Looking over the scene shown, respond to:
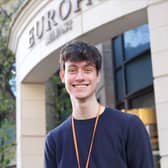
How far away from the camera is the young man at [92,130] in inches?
85.4

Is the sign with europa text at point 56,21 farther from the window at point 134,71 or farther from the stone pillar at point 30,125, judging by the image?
the window at point 134,71

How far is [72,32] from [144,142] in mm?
6122

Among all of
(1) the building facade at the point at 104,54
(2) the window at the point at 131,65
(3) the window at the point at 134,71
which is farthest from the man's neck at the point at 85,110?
(2) the window at the point at 131,65

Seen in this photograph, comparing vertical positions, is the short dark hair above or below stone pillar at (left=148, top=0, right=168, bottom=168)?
below

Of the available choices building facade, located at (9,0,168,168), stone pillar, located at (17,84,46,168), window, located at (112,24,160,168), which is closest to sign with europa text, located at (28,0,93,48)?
building facade, located at (9,0,168,168)

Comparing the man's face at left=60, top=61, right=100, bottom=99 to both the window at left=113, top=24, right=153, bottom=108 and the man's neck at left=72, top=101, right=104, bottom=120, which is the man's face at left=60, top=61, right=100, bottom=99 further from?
the window at left=113, top=24, right=153, bottom=108

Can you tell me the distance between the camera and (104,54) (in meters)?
11.8

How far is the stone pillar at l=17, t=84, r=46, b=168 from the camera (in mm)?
9844

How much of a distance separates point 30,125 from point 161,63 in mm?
4290

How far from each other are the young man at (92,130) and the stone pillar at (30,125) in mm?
7697

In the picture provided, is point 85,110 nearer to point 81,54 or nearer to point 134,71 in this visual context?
point 81,54

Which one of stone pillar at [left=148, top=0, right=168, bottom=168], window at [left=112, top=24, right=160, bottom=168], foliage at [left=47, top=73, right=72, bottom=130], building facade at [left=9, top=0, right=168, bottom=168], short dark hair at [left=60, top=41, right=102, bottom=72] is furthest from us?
foliage at [left=47, top=73, right=72, bottom=130]

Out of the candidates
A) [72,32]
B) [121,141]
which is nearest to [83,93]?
[121,141]

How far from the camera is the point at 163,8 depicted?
22.1 ft
